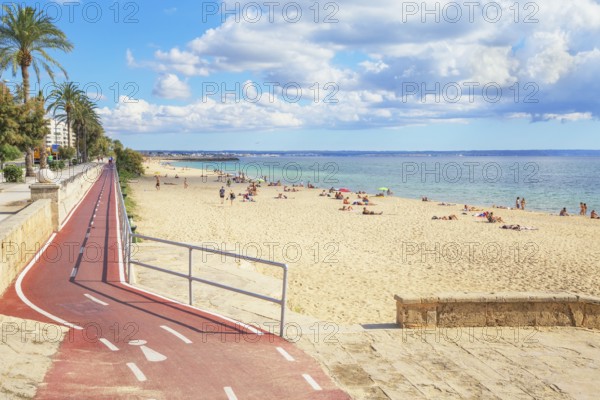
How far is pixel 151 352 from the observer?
7082mm

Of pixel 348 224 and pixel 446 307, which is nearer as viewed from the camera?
pixel 446 307

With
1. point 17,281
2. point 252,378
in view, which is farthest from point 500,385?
point 17,281

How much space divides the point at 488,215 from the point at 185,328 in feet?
106

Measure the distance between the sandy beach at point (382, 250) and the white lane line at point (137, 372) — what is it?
551 centimetres

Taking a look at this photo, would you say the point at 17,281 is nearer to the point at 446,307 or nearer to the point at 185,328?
the point at 185,328

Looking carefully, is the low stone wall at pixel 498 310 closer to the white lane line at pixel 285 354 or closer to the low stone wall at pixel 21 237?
the white lane line at pixel 285 354

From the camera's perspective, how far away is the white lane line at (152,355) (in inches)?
269

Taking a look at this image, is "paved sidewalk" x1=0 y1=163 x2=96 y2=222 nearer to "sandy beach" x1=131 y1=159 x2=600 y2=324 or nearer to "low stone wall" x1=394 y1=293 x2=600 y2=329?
"sandy beach" x1=131 y1=159 x2=600 y2=324

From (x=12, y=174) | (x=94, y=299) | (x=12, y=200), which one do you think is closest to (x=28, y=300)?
(x=94, y=299)

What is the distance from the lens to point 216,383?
6168 millimetres

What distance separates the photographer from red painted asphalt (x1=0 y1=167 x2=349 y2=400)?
597 cm

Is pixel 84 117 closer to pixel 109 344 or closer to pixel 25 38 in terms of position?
pixel 25 38

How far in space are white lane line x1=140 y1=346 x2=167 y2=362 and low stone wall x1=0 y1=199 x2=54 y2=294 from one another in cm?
465

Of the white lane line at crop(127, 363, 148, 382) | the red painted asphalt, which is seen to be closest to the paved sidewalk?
the red painted asphalt
